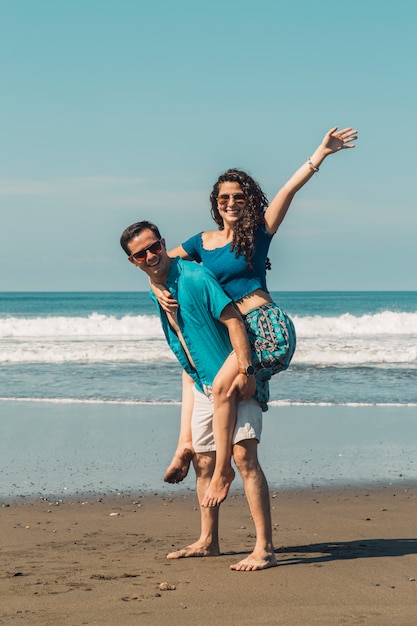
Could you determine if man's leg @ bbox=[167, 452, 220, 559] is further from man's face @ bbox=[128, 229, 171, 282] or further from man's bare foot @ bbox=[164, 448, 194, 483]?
man's face @ bbox=[128, 229, 171, 282]

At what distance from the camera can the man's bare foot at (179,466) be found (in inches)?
189

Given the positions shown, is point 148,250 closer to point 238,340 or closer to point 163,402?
point 238,340

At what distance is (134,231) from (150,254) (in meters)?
0.16

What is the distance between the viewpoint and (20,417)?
10406 mm

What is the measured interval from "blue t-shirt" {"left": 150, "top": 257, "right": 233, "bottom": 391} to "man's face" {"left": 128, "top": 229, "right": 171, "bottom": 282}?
0.06 m

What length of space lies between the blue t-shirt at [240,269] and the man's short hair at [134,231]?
0.38 metres

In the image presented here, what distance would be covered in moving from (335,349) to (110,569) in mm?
16950

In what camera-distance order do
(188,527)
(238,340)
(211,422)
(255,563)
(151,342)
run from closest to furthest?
1. (238,340)
2. (255,563)
3. (211,422)
4. (188,527)
5. (151,342)

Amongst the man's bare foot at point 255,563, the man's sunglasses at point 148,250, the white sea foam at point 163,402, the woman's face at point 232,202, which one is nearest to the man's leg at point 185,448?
the man's bare foot at point 255,563

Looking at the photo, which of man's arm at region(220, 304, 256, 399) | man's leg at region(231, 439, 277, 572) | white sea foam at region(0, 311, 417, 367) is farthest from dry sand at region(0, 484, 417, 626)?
white sea foam at region(0, 311, 417, 367)

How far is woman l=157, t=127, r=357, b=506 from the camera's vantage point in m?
4.48

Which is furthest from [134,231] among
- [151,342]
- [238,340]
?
[151,342]

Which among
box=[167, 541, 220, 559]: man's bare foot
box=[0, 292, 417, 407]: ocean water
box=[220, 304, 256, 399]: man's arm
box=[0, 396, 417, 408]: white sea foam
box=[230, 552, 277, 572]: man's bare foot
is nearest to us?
box=[220, 304, 256, 399]: man's arm

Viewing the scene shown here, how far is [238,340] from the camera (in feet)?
14.3
